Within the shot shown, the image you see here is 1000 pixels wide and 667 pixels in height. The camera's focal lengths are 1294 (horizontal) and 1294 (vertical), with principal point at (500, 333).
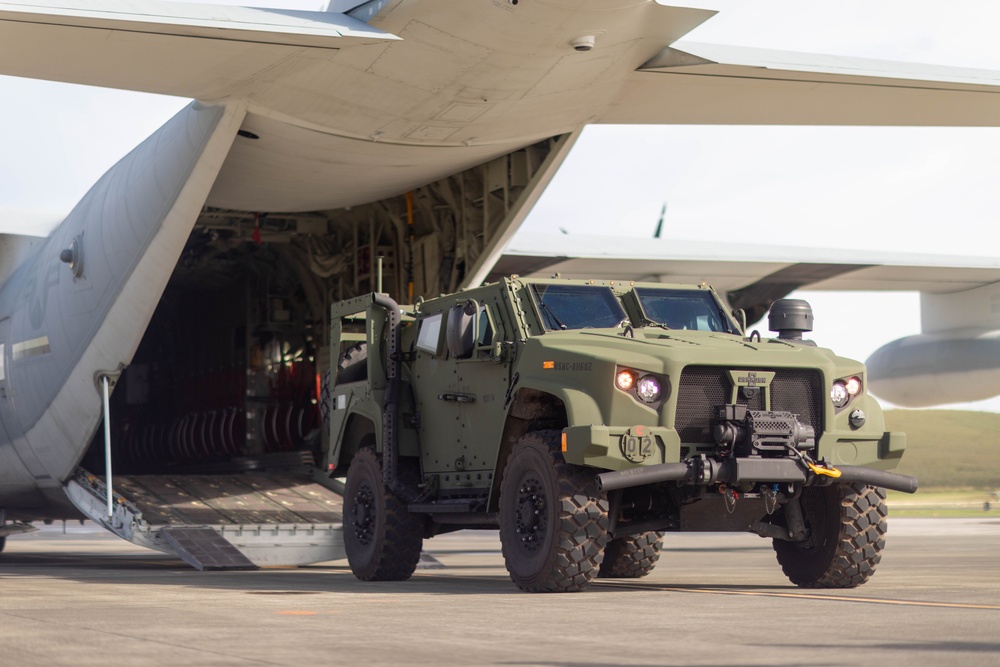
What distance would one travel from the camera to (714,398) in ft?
29.5

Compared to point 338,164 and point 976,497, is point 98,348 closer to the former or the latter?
point 338,164

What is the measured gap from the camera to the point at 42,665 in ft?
17.4

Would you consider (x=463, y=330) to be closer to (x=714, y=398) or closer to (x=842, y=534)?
(x=714, y=398)

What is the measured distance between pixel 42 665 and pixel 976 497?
6419 cm

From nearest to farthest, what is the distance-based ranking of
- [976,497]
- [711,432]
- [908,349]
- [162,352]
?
1. [711,432]
2. [908,349]
3. [162,352]
4. [976,497]

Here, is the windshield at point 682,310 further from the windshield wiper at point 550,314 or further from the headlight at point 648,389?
the headlight at point 648,389

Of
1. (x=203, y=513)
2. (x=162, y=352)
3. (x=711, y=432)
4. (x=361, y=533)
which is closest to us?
(x=711, y=432)

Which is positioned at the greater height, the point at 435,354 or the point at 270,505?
the point at 435,354

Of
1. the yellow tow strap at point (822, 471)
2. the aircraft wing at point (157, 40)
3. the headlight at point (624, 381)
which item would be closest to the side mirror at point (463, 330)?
the headlight at point (624, 381)

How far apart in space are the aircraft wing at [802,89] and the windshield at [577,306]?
2893mm

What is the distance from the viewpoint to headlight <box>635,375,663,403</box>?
28.8 feet

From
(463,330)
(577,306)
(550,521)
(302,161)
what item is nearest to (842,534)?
(550,521)

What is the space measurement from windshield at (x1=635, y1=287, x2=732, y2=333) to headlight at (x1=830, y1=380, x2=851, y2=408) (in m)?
1.26

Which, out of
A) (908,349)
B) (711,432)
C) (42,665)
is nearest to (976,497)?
(908,349)
